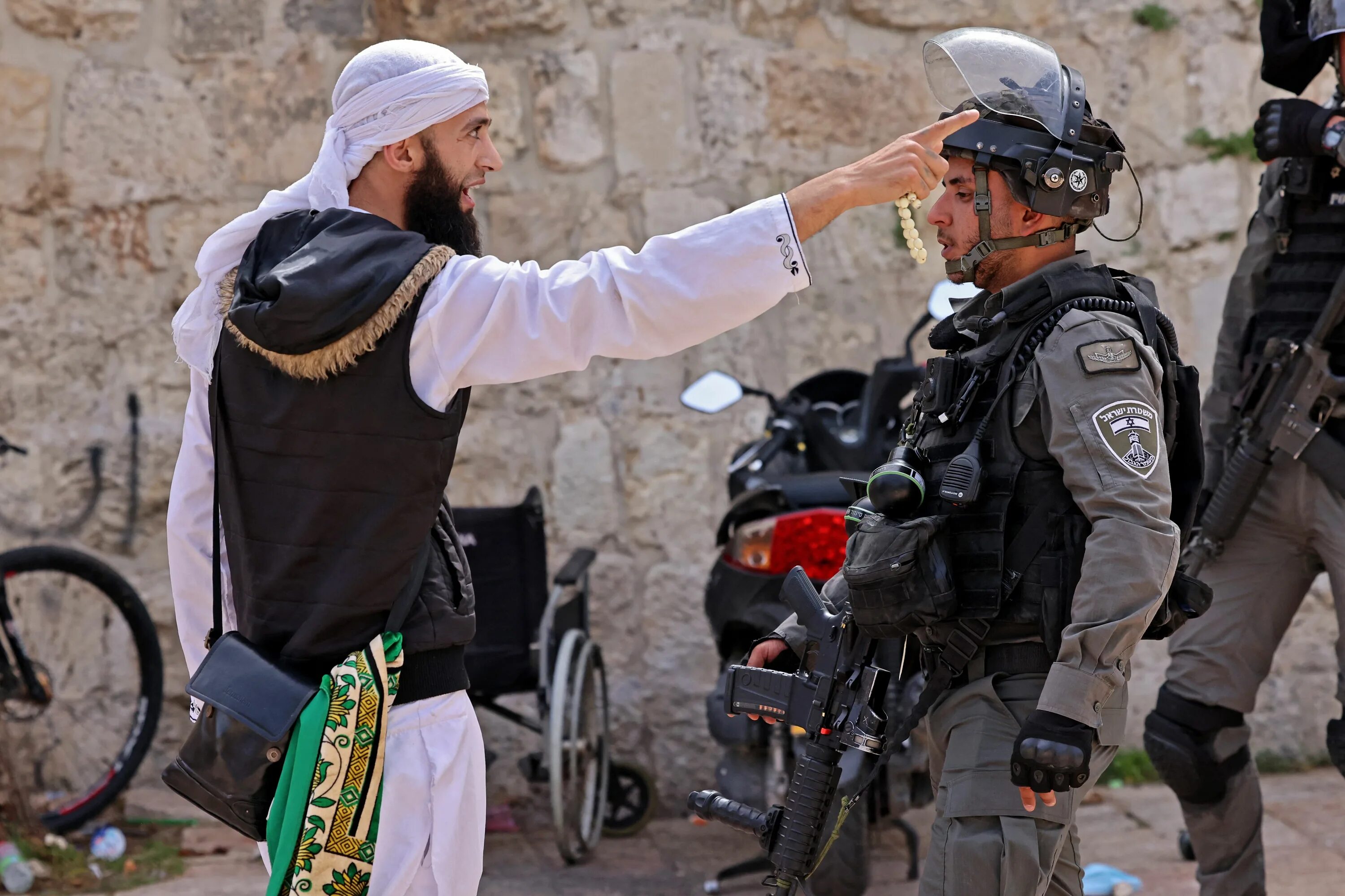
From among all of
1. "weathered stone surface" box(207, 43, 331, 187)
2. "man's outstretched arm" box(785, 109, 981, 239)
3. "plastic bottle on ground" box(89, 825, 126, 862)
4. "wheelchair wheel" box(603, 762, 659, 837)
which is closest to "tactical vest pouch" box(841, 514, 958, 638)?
"man's outstretched arm" box(785, 109, 981, 239)

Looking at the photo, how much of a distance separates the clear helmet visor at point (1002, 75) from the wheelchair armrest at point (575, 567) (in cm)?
227

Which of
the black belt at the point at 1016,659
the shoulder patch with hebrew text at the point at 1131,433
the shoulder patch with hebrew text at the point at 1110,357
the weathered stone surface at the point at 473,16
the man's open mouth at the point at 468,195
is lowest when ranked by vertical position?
the black belt at the point at 1016,659

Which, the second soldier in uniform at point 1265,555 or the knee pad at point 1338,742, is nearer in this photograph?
the knee pad at point 1338,742

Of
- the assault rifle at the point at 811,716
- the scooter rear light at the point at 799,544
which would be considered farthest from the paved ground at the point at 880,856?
the assault rifle at the point at 811,716

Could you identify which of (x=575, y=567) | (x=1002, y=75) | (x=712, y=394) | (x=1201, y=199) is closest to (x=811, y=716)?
(x=1002, y=75)

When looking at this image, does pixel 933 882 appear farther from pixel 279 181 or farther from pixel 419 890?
pixel 279 181

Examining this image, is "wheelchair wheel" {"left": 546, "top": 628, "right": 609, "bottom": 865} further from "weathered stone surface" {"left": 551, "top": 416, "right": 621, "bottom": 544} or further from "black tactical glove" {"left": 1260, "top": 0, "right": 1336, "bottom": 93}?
"black tactical glove" {"left": 1260, "top": 0, "right": 1336, "bottom": 93}

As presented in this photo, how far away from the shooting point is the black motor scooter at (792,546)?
13.9ft

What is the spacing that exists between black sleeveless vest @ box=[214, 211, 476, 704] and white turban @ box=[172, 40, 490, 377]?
0.35 ft

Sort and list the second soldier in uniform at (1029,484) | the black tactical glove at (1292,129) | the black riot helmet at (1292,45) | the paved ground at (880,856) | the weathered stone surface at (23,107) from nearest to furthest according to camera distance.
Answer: the second soldier in uniform at (1029,484), the black tactical glove at (1292,129), the black riot helmet at (1292,45), the paved ground at (880,856), the weathered stone surface at (23,107)

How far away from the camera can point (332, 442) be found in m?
2.48

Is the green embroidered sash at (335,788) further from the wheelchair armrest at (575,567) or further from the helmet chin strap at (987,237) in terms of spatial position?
the wheelchair armrest at (575,567)

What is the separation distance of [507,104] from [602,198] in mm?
484

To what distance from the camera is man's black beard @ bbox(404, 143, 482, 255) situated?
2.76 meters
